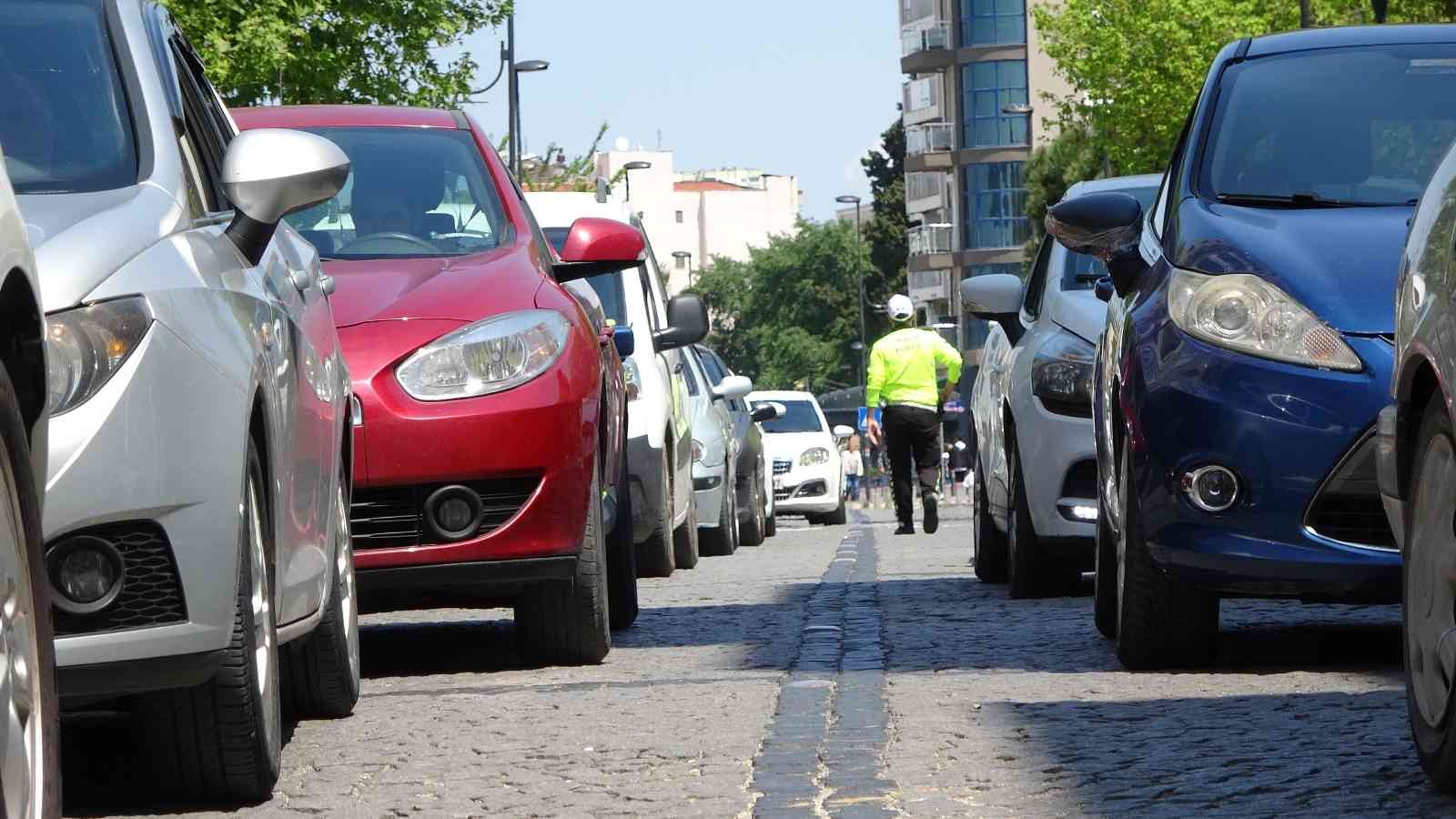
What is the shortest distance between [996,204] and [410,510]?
96674 mm

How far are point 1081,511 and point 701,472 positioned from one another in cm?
894

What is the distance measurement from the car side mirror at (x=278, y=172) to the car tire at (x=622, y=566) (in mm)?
3811

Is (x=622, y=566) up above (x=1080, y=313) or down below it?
below

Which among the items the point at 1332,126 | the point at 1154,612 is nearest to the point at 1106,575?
the point at 1154,612

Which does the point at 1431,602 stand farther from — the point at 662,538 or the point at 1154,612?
the point at 662,538

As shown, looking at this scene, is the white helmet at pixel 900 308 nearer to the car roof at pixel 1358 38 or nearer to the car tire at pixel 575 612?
the car roof at pixel 1358 38

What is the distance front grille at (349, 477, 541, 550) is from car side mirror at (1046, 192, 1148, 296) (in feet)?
5.55

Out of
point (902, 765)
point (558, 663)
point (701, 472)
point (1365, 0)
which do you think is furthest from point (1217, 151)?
point (1365, 0)

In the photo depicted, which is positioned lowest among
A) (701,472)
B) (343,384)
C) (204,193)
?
(701,472)

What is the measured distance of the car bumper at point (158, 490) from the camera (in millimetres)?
4625

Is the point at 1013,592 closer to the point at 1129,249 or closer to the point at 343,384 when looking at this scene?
the point at 1129,249

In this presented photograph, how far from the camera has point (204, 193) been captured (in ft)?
19.9

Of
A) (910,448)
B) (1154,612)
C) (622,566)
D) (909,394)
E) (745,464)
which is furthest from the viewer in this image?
(745,464)

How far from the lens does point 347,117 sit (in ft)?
30.5
